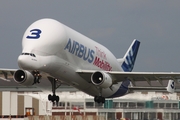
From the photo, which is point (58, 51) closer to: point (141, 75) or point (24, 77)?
point (24, 77)

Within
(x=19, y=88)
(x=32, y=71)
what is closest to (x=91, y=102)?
(x=32, y=71)

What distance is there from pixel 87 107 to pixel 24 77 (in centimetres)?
3156

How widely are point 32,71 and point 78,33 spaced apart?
206 inches

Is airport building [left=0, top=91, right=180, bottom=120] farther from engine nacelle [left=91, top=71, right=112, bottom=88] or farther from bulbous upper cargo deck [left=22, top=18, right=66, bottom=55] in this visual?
bulbous upper cargo deck [left=22, top=18, right=66, bottom=55]

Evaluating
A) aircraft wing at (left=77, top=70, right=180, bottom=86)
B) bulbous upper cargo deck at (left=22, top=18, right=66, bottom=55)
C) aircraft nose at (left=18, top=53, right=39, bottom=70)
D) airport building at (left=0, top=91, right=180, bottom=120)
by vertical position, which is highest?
bulbous upper cargo deck at (left=22, top=18, right=66, bottom=55)

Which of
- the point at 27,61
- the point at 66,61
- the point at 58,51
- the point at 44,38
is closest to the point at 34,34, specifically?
the point at 44,38

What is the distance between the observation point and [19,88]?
4759 inches

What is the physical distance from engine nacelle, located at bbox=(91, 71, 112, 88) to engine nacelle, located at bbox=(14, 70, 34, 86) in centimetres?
487

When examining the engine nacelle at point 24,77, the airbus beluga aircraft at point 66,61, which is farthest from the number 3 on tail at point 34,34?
the engine nacelle at point 24,77

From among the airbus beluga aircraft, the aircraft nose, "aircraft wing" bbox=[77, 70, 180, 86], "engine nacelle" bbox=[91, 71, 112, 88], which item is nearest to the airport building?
the airbus beluga aircraft

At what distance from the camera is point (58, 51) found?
4362cm

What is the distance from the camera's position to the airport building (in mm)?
68250

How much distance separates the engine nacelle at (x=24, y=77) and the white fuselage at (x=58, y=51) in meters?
2.21

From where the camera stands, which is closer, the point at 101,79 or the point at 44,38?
the point at 44,38
